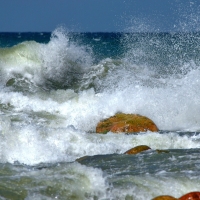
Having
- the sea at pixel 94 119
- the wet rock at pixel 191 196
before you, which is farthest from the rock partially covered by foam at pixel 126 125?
the wet rock at pixel 191 196

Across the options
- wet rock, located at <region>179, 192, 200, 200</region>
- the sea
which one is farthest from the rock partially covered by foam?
wet rock, located at <region>179, 192, 200, 200</region>

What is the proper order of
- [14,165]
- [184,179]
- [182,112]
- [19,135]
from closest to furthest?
[184,179], [14,165], [19,135], [182,112]

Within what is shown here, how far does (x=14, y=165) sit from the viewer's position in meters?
7.05

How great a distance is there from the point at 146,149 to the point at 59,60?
10.8m

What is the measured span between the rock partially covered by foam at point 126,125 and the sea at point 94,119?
309 mm

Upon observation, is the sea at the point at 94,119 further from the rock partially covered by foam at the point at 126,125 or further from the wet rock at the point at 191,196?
the wet rock at the point at 191,196

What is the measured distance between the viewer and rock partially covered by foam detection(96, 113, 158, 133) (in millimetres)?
10070

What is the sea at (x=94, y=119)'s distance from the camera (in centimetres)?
633

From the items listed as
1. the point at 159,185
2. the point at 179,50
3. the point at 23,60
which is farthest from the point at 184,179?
the point at 179,50

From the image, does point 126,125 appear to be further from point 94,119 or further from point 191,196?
point 191,196

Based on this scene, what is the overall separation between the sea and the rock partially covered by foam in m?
0.31

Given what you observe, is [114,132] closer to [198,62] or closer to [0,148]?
[0,148]

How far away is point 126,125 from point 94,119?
5.31ft

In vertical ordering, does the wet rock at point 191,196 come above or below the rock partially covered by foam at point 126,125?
below
